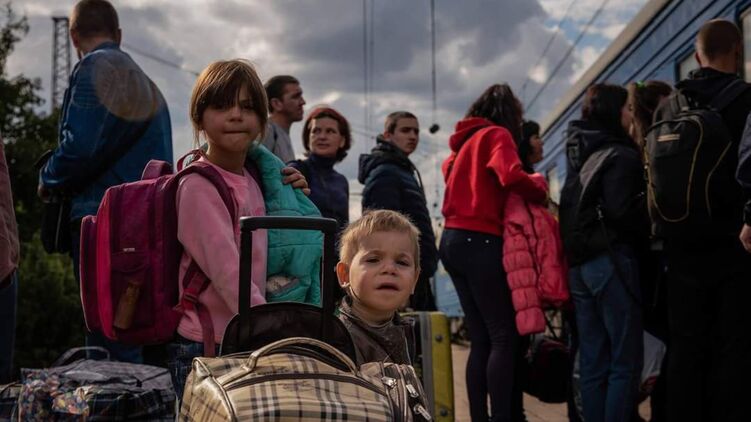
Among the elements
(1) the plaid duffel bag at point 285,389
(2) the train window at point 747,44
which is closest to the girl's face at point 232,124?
(1) the plaid duffel bag at point 285,389

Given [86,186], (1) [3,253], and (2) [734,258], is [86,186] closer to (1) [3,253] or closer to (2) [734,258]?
(1) [3,253]

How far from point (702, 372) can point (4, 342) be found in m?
2.91

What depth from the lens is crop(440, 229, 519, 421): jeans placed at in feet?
15.8

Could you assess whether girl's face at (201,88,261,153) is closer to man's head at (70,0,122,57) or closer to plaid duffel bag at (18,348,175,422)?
plaid duffel bag at (18,348,175,422)

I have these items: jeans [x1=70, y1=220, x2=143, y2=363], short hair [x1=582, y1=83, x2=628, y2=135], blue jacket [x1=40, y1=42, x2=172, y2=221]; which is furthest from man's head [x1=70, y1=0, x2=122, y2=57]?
short hair [x1=582, y1=83, x2=628, y2=135]

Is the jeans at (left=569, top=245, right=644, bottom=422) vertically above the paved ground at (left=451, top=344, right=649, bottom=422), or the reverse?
the jeans at (left=569, top=245, right=644, bottom=422)

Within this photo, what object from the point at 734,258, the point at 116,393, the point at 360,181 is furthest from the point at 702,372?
the point at 116,393

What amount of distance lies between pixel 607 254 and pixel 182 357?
2587 mm

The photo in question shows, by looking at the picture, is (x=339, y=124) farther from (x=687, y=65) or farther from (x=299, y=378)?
(x=299, y=378)

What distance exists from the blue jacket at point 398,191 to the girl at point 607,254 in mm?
695

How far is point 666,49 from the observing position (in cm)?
681

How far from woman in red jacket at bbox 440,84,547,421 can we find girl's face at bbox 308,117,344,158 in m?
0.66

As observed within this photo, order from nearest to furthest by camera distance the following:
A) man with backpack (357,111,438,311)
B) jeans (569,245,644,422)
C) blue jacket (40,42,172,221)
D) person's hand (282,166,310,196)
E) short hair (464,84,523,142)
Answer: person's hand (282,166,310,196), blue jacket (40,42,172,221), jeans (569,245,644,422), man with backpack (357,111,438,311), short hair (464,84,523,142)

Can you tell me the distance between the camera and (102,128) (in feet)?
12.8
